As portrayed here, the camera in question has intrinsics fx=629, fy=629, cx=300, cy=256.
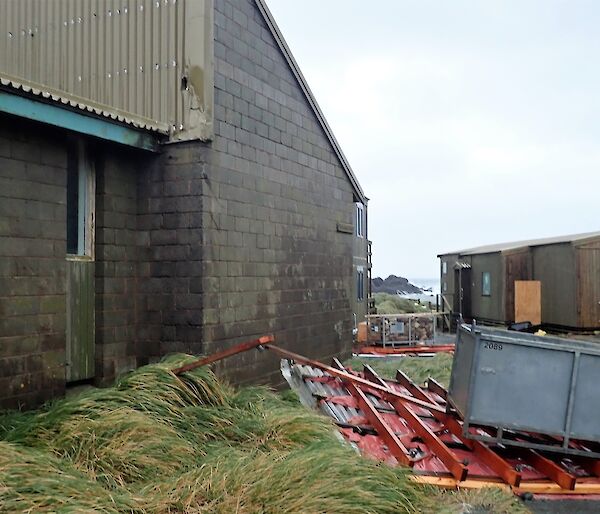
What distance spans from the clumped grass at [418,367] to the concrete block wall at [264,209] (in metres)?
0.90

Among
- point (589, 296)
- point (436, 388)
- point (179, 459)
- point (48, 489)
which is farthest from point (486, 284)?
point (48, 489)

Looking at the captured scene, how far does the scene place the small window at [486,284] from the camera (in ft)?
68.3

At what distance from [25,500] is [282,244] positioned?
271 inches

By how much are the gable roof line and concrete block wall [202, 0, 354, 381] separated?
0.29 ft

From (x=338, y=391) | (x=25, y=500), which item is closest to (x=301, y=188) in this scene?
(x=338, y=391)

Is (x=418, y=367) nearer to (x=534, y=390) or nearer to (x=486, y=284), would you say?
(x=534, y=390)

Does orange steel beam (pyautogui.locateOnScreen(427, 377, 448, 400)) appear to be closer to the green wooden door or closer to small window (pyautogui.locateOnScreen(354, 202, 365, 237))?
the green wooden door

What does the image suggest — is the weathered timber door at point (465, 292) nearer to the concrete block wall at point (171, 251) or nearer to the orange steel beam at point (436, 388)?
the orange steel beam at point (436, 388)

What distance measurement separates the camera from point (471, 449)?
22.7 feet

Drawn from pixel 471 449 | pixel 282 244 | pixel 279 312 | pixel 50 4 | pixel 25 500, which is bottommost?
pixel 471 449

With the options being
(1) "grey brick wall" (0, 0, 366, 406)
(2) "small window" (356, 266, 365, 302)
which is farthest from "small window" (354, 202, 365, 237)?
(1) "grey brick wall" (0, 0, 366, 406)

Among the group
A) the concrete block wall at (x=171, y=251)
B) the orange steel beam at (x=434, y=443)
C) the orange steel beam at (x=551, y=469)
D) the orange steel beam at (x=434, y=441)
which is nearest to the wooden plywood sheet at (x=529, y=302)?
the orange steel beam at (x=434, y=441)

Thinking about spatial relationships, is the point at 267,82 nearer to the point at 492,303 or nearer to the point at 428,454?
the point at 428,454

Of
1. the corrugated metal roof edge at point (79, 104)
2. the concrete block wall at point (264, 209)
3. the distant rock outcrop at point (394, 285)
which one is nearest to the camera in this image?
the corrugated metal roof edge at point (79, 104)
